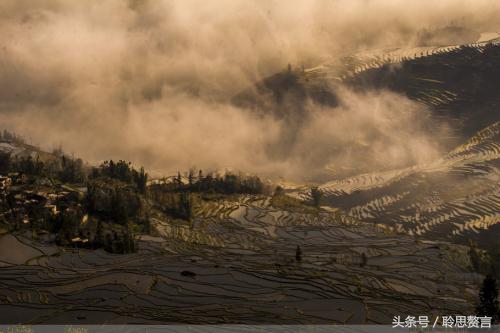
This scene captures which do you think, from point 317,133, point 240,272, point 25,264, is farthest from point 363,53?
point 25,264

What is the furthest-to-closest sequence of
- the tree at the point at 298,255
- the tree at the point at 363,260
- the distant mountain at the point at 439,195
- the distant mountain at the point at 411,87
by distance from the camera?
the distant mountain at the point at 411,87 < the distant mountain at the point at 439,195 < the tree at the point at 298,255 < the tree at the point at 363,260

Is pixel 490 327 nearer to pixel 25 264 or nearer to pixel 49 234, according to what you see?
pixel 25 264

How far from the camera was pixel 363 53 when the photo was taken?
535 feet

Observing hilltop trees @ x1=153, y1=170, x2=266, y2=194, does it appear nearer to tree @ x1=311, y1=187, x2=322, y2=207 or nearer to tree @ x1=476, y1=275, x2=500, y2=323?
tree @ x1=311, y1=187, x2=322, y2=207

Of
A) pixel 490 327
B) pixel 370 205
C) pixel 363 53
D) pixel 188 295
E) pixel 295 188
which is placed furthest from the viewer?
pixel 363 53

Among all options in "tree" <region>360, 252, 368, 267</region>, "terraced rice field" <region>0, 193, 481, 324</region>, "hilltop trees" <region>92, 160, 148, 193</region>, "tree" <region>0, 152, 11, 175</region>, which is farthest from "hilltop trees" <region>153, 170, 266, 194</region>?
"tree" <region>360, 252, 368, 267</region>

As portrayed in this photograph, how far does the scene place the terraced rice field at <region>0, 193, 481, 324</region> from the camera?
50.5 m

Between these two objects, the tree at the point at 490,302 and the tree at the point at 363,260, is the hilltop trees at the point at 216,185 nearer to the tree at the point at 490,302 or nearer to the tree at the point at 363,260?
the tree at the point at 363,260

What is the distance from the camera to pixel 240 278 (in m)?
61.8

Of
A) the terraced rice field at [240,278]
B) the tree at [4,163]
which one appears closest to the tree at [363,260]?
the terraced rice field at [240,278]

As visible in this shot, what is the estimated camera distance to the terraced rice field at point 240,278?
50531 mm

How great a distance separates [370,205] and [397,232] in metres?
15.8

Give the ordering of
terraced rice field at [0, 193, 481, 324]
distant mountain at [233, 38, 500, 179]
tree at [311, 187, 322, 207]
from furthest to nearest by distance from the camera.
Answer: distant mountain at [233, 38, 500, 179] < tree at [311, 187, 322, 207] < terraced rice field at [0, 193, 481, 324]

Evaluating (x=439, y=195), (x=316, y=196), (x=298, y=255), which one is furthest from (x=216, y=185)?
(x=439, y=195)
